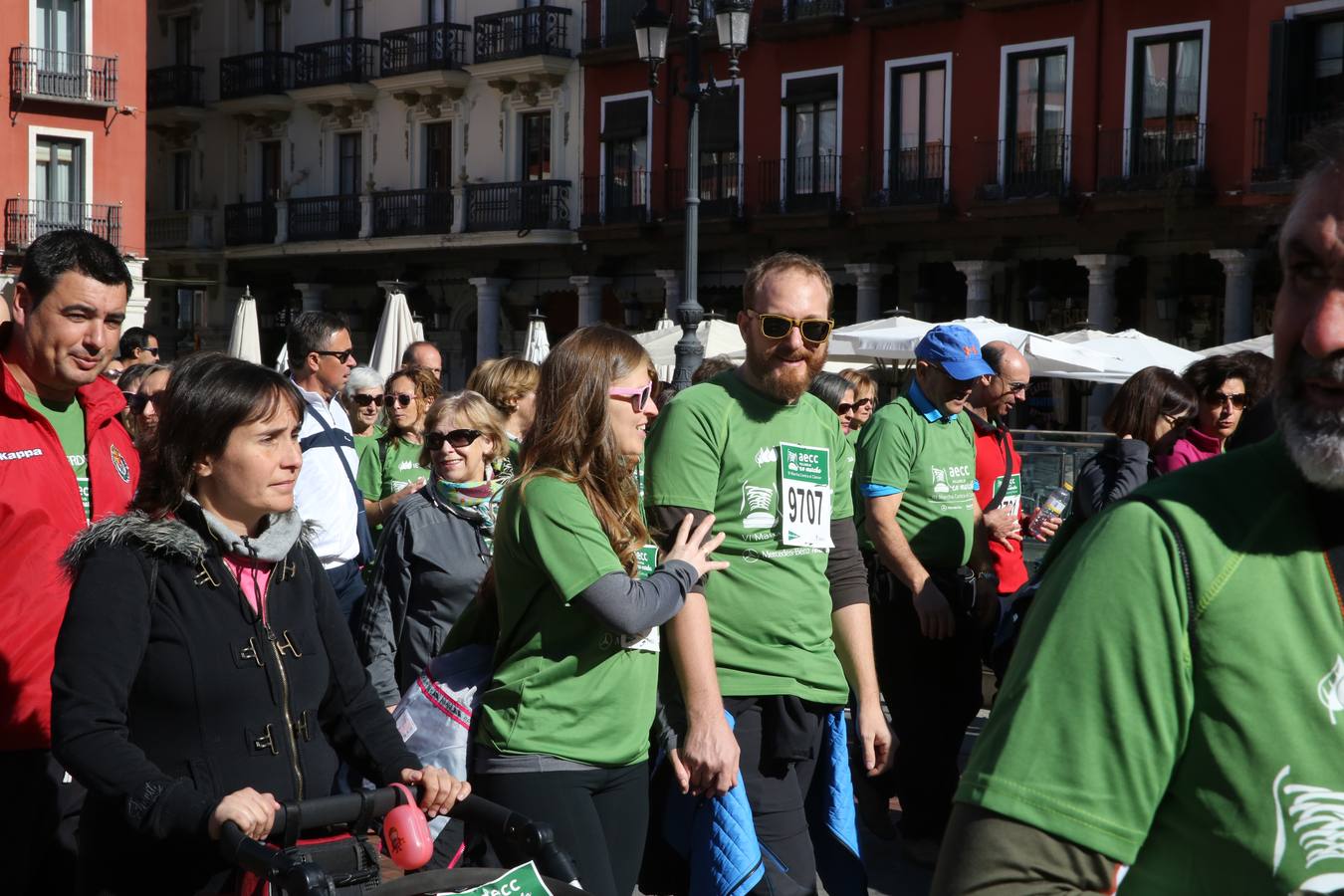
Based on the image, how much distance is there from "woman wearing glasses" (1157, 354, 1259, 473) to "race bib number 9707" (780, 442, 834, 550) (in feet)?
7.37

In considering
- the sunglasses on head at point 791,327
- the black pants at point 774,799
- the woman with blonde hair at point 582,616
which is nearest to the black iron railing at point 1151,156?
the sunglasses on head at point 791,327

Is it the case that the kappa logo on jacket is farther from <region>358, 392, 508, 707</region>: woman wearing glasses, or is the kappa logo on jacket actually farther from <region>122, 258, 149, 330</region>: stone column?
<region>122, 258, 149, 330</region>: stone column

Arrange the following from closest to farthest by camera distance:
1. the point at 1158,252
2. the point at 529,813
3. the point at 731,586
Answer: the point at 529,813, the point at 731,586, the point at 1158,252

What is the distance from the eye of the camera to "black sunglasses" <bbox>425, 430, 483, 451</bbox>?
17.9 feet

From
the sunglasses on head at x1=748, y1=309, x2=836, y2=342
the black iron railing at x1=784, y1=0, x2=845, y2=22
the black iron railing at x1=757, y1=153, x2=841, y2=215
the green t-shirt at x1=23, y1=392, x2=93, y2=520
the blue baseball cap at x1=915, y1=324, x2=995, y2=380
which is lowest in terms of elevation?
the green t-shirt at x1=23, y1=392, x2=93, y2=520

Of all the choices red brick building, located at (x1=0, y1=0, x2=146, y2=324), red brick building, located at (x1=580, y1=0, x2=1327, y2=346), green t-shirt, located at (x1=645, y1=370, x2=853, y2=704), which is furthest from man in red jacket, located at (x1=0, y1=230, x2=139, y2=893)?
red brick building, located at (x1=0, y1=0, x2=146, y2=324)

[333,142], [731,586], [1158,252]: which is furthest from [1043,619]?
Answer: [333,142]

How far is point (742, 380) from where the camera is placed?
168 inches

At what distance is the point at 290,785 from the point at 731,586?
145cm

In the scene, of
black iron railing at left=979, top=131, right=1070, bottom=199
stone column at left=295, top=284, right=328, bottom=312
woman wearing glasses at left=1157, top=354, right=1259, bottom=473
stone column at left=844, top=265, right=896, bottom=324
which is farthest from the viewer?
stone column at left=295, top=284, right=328, bottom=312

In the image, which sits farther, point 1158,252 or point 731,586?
point 1158,252

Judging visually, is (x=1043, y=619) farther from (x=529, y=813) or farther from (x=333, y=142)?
(x=333, y=142)

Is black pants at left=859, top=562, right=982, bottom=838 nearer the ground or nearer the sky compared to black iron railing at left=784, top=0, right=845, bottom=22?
nearer the ground

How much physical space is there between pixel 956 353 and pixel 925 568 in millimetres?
802
